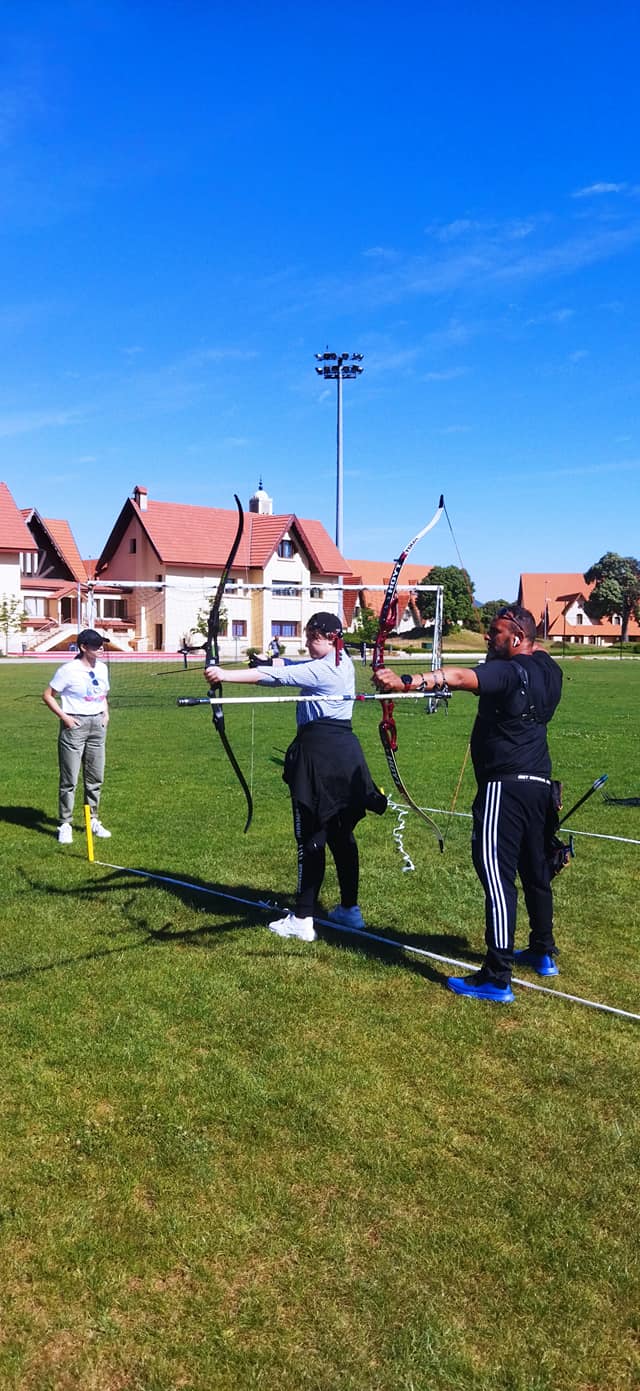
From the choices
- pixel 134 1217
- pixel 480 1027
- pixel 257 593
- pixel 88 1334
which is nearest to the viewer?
pixel 88 1334

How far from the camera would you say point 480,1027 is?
5258 mm

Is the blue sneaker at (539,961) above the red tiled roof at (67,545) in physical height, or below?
below

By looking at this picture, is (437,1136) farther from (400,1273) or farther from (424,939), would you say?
(424,939)

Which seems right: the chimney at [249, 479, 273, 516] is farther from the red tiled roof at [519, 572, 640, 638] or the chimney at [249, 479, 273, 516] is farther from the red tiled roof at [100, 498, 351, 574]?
the red tiled roof at [519, 572, 640, 638]

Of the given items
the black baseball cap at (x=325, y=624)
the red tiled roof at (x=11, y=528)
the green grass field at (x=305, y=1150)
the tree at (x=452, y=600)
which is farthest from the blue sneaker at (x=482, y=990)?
the tree at (x=452, y=600)

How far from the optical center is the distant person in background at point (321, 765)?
6.41 meters

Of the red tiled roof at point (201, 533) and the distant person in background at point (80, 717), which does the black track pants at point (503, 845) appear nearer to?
the distant person in background at point (80, 717)

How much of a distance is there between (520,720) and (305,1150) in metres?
2.63

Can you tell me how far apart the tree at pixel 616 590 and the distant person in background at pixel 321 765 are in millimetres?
97521

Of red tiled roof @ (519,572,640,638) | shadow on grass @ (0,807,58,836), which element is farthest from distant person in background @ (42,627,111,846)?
red tiled roof @ (519,572,640,638)

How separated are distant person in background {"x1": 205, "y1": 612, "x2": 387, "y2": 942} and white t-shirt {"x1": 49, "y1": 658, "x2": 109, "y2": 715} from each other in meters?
3.42

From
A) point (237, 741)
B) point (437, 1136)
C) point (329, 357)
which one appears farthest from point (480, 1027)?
point (329, 357)

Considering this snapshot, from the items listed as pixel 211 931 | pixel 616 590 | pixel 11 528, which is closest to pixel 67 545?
pixel 11 528

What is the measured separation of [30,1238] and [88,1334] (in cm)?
56
